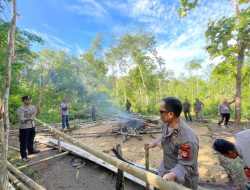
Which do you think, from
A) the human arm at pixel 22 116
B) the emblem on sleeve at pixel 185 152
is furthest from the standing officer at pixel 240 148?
the human arm at pixel 22 116

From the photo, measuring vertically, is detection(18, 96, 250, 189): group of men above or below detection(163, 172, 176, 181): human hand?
above

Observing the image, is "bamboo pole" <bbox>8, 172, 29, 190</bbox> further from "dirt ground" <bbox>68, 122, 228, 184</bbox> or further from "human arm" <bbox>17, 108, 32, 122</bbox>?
"dirt ground" <bbox>68, 122, 228, 184</bbox>

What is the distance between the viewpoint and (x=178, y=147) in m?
2.24

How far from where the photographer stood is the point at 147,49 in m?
30.8

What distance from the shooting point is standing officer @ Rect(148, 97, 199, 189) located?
6.80 feet

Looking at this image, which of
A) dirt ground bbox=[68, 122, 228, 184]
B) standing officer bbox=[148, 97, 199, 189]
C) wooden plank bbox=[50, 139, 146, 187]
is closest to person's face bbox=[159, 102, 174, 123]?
standing officer bbox=[148, 97, 199, 189]

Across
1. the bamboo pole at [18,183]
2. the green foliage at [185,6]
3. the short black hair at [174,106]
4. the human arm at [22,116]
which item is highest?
the green foliage at [185,6]

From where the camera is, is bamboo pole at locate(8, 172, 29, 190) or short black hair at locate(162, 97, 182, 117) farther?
bamboo pole at locate(8, 172, 29, 190)

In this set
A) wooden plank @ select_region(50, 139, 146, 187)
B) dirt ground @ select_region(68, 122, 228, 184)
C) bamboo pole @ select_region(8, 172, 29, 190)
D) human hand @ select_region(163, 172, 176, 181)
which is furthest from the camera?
dirt ground @ select_region(68, 122, 228, 184)

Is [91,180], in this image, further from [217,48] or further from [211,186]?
[217,48]

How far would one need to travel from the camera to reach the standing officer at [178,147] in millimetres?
2073

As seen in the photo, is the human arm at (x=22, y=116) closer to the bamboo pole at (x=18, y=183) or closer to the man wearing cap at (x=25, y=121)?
the man wearing cap at (x=25, y=121)

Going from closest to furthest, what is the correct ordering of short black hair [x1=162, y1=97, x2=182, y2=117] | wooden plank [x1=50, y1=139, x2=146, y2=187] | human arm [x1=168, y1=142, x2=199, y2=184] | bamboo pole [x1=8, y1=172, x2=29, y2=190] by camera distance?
human arm [x1=168, y1=142, x2=199, y2=184] → short black hair [x1=162, y1=97, x2=182, y2=117] → bamboo pole [x1=8, y1=172, x2=29, y2=190] → wooden plank [x1=50, y1=139, x2=146, y2=187]

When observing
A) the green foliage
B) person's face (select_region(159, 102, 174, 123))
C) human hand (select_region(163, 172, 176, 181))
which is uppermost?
the green foliage
